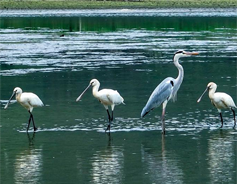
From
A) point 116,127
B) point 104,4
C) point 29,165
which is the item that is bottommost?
point 29,165

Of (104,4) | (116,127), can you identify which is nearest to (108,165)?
(116,127)

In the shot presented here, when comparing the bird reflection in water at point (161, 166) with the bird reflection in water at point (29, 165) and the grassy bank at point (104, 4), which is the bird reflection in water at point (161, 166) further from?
the grassy bank at point (104, 4)

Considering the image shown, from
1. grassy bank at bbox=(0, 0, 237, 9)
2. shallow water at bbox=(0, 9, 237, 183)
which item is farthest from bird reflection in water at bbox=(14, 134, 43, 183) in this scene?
grassy bank at bbox=(0, 0, 237, 9)

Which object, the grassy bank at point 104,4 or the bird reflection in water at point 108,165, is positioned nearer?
the bird reflection in water at point 108,165

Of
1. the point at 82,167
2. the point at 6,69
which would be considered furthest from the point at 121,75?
the point at 82,167

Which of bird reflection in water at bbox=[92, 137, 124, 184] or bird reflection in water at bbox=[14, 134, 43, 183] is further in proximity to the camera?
bird reflection in water at bbox=[14, 134, 43, 183]

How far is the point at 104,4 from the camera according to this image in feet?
398

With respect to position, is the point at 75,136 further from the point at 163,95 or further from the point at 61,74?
the point at 61,74

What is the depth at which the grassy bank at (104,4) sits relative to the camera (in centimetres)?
11669

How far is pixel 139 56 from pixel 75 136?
807 inches

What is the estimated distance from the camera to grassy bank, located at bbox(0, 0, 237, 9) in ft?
383

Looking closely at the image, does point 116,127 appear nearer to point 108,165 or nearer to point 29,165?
point 108,165

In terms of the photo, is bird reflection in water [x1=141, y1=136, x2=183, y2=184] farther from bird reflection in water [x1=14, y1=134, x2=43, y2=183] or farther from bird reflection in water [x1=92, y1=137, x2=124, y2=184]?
bird reflection in water [x1=14, y1=134, x2=43, y2=183]

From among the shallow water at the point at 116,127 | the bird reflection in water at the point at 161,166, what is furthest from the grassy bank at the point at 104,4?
the bird reflection in water at the point at 161,166
